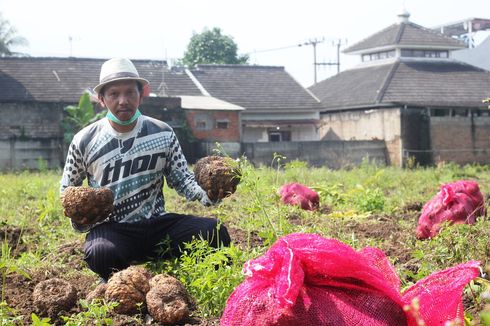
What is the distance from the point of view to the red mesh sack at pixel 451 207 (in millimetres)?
6102

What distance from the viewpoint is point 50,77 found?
2738 centimetres

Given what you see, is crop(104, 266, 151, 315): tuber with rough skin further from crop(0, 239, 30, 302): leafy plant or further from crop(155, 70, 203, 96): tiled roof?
crop(155, 70, 203, 96): tiled roof

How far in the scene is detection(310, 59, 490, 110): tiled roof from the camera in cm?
2788

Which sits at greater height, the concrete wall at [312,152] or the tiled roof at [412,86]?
the tiled roof at [412,86]

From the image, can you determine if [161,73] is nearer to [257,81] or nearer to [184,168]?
[257,81]

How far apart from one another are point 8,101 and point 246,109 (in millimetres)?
9272

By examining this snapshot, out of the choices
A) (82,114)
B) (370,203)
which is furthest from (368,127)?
(370,203)

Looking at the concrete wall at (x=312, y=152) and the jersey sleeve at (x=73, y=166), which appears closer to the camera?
the jersey sleeve at (x=73, y=166)

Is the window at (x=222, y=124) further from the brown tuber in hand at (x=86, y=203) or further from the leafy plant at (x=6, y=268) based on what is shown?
the brown tuber in hand at (x=86, y=203)

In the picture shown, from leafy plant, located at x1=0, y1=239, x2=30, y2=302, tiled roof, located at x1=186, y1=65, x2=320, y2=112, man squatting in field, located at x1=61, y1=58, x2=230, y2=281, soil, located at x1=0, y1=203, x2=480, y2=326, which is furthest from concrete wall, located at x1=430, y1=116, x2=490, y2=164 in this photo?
leafy plant, located at x1=0, y1=239, x2=30, y2=302

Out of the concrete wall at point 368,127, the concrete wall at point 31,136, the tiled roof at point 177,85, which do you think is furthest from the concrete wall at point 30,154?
the concrete wall at point 368,127

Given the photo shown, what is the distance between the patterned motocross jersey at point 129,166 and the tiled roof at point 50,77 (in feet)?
70.3

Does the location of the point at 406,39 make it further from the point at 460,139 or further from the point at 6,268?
the point at 6,268

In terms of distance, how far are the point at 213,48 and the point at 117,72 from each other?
4105cm
